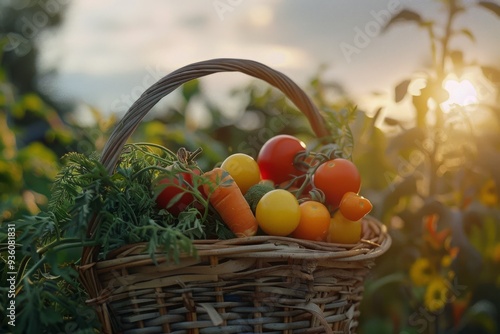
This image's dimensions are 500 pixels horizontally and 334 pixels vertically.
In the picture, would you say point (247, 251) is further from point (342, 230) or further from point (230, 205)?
point (342, 230)

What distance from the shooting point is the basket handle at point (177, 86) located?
1200 mm

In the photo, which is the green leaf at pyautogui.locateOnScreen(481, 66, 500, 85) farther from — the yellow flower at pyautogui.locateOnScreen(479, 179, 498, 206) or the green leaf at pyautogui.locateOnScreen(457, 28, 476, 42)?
the yellow flower at pyautogui.locateOnScreen(479, 179, 498, 206)

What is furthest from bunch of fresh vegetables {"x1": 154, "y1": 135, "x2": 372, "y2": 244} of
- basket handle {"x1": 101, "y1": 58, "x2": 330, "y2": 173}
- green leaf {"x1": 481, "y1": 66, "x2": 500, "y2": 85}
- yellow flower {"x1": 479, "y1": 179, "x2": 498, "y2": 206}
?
yellow flower {"x1": 479, "y1": 179, "x2": 498, "y2": 206}

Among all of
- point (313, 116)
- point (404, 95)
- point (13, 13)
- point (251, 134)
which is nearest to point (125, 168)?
point (313, 116)

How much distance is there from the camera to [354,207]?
129 cm

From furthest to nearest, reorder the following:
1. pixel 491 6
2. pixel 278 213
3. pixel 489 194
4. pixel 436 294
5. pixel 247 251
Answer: pixel 489 194 → pixel 436 294 → pixel 491 6 → pixel 278 213 → pixel 247 251

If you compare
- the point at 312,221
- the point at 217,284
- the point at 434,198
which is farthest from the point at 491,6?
the point at 217,284

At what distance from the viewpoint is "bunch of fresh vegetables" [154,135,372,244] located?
1.23 m

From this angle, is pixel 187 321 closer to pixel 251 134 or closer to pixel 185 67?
pixel 185 67

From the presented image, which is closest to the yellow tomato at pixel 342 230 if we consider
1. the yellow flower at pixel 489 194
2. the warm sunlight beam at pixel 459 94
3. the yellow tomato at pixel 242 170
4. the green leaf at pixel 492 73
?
the yellow tomato at pixel 242 170

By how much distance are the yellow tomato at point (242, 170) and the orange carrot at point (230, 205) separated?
0.15 meters

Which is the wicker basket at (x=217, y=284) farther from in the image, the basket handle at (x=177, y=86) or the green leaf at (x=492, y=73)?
the green leaf at (x=492, y=73)

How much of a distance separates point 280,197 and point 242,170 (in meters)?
0.19

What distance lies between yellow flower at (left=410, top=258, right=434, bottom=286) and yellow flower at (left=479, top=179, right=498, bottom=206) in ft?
1.18
